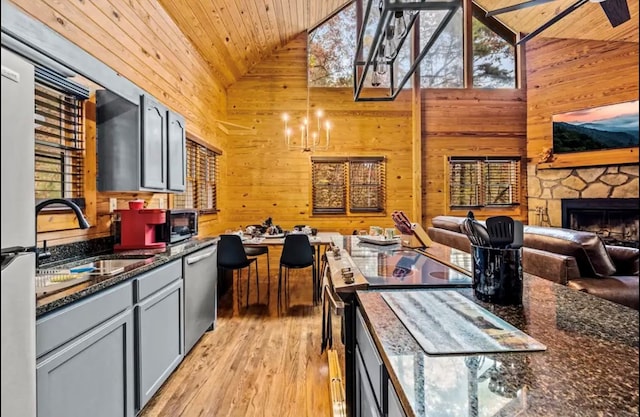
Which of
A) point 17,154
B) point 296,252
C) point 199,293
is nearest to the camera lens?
point 17,154

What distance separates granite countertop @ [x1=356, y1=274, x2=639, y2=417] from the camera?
0.68m

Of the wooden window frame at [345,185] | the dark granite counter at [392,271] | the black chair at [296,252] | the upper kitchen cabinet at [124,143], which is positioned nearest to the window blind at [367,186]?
the wooden window frame at [345,185]

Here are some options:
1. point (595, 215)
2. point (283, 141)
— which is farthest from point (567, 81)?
point (283, 141)

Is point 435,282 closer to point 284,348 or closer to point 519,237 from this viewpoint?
point 519,237

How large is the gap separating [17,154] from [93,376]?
1.10m

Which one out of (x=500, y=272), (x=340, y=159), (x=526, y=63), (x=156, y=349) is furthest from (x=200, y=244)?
(x=526, y=63)

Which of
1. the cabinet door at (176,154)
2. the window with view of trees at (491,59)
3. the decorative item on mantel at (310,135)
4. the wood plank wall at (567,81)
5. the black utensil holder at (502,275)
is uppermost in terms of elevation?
the window with view of trees at (491,59)

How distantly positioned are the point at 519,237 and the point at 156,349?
2.14 m

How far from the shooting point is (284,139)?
6.09 meters

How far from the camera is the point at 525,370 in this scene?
806 mm

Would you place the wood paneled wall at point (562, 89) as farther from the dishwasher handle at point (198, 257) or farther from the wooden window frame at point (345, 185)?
the dishwasher handle at point (198, 257)

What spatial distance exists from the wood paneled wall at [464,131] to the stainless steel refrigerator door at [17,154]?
5825 mm

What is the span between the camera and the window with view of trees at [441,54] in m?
6.23

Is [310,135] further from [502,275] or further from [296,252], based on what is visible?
[502,275]
